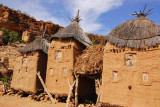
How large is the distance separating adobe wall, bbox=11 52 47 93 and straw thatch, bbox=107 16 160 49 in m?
6.53

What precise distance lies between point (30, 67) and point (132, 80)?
835 cm

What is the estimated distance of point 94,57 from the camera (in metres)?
10.1

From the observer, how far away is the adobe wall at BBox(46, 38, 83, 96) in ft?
33.7

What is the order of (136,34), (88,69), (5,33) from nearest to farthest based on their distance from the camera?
(136,34) → (88,69) → (5,33)

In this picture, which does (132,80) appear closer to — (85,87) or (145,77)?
(145,77)

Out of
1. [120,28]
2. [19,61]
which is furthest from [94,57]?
[19,61]

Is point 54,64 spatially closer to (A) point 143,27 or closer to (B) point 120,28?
(B) point 120,28

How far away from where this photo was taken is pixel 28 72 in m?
12.1

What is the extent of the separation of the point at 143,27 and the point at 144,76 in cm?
284

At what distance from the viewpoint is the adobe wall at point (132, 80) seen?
703 cm

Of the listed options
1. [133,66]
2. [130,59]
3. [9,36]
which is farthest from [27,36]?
[133,66]

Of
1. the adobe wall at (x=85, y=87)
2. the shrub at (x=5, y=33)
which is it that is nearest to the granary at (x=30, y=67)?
the adobe wall at (x=85, y=87)

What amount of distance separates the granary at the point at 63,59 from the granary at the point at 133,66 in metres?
2.95

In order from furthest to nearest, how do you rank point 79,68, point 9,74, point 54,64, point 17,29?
point 17,29 < point 9,74 < point 54,64 < point 79,68
